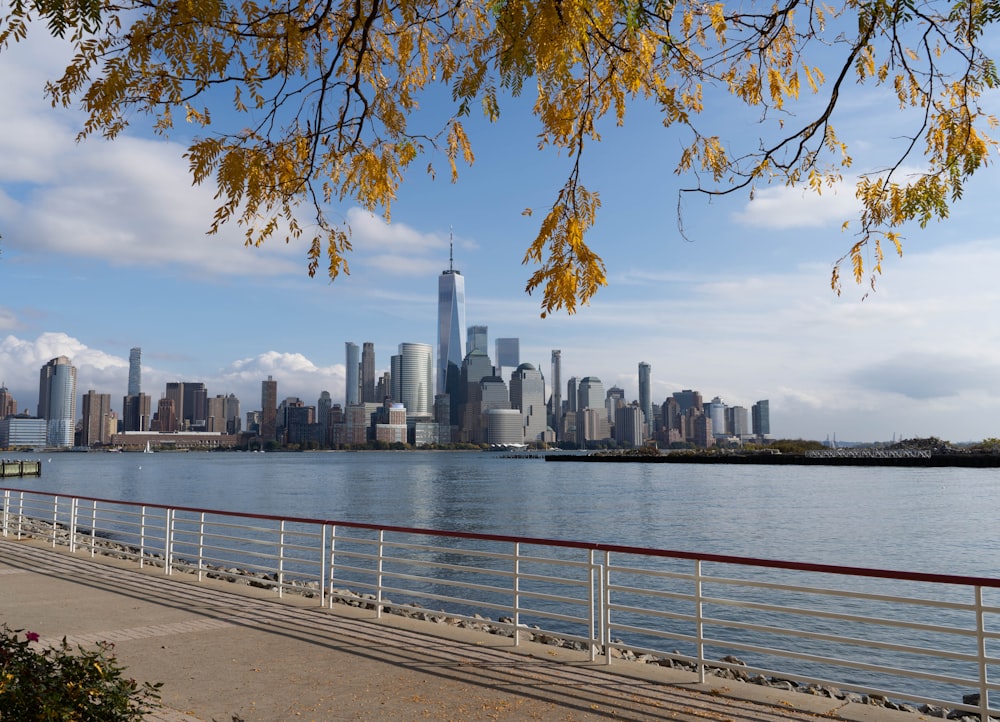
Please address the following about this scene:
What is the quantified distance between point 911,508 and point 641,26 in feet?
213

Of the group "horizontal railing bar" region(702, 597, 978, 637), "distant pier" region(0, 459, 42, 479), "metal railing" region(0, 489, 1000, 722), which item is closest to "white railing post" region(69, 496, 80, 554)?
"metal railing" region(0, 489, 1000, 722)

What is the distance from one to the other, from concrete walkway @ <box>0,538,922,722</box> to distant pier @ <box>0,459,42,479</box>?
116865 mm

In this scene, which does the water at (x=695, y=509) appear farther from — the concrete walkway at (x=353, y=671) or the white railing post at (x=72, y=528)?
the concrete walkway at (x=353, y=671)

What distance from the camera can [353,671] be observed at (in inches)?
327

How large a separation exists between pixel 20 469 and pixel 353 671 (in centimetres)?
12575

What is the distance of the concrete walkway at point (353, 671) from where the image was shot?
7.08m

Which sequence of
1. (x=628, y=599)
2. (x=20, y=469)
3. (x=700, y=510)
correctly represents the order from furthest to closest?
(x=20, y=469), (x=700, y=510), (x=628, y=599)

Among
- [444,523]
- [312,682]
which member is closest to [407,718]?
[312,682]

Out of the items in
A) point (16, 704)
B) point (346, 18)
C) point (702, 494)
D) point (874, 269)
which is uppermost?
point (346, 18)

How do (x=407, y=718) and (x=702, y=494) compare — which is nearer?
(x=407, y=718)

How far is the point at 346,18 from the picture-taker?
25.3 feet

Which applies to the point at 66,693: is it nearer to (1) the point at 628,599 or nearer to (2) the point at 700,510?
(1) the point at 628,599

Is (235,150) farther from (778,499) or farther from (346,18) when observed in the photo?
(778,499)

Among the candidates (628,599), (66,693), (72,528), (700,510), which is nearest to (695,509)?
(700,510)
